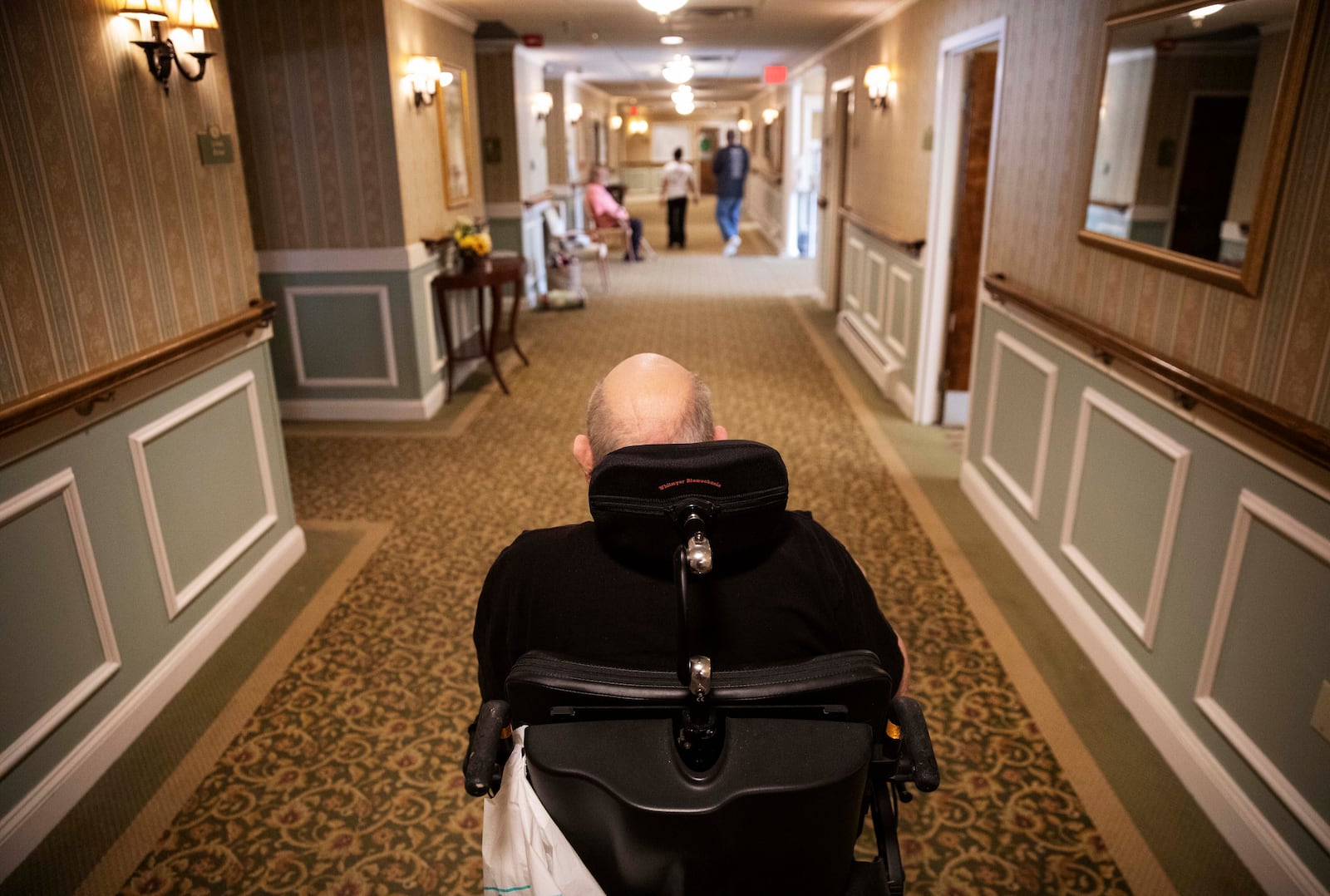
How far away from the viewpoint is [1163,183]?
2.40 meters

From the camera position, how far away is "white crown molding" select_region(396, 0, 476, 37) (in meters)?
5.27

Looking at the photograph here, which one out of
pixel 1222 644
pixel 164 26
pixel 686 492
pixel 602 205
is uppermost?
pixel 164 26

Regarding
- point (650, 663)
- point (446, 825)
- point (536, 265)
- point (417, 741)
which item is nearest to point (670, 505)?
point (650, 663)

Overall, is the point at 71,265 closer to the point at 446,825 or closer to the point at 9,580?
the point at 9,580

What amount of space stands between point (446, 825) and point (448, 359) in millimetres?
3852

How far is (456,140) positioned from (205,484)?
3.81 meters

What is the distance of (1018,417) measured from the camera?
3.45 m

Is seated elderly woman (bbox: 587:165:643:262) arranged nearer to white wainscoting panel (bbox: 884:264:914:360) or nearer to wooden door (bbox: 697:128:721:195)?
white wainscoting panel (bbox: 884:264:914:360)

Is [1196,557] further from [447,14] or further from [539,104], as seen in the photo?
[539,104]

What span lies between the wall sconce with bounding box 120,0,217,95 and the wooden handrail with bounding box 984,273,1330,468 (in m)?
2.82

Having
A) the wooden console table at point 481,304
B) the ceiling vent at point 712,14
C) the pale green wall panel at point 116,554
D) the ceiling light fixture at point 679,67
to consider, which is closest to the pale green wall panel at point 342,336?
the wooden console table at point 481,304

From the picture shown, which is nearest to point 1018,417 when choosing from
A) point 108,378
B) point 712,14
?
point 108,378

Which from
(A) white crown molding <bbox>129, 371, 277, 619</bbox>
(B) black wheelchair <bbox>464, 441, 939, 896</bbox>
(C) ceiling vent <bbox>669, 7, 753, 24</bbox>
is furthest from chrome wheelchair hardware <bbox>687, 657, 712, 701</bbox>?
(C) ceiling vent <bbox>669, 7, 753, 24</bbox>

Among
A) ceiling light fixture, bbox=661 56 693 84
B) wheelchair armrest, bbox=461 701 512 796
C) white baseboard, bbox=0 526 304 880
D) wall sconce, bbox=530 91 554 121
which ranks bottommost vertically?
white baseboard, bbox=0 526 304 880
